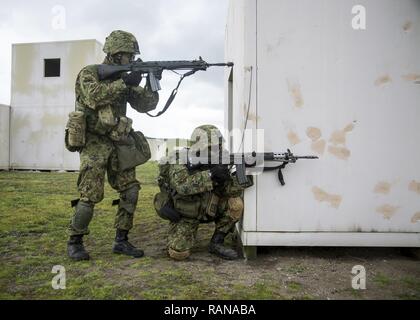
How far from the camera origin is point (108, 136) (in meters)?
3.53

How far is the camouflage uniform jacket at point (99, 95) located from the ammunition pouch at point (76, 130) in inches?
4.3

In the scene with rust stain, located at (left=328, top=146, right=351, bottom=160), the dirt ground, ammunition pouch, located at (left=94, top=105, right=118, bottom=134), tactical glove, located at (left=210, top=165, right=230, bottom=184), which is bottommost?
the dirt ground

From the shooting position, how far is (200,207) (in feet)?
11.5

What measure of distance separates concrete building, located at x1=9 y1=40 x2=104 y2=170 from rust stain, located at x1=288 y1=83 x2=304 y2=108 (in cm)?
1287

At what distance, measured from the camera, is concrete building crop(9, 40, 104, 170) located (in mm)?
14805

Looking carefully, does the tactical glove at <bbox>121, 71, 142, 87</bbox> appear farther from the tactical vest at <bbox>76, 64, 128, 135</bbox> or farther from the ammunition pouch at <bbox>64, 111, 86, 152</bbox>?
the ammunition pouch at <bbox>64, 111, 86, 152</bbox>

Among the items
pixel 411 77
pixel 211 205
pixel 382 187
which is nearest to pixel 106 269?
pixel 211 205

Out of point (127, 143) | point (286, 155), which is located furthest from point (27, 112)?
point (286, 155)

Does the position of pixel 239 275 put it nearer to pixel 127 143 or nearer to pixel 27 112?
pixel 127 143

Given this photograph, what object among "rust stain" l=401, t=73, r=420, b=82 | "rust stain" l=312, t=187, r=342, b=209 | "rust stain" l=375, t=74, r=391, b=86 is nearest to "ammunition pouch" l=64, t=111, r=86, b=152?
"rust stain" l=312, t=187, r=342, b=209

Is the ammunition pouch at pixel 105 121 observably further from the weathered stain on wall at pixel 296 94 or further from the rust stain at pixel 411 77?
the rust stain at pixel 411 77

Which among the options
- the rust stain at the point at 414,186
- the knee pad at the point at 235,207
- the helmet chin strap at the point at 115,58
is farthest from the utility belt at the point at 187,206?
the rust stain at the point at 414,186

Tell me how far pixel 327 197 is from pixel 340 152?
431 mm
